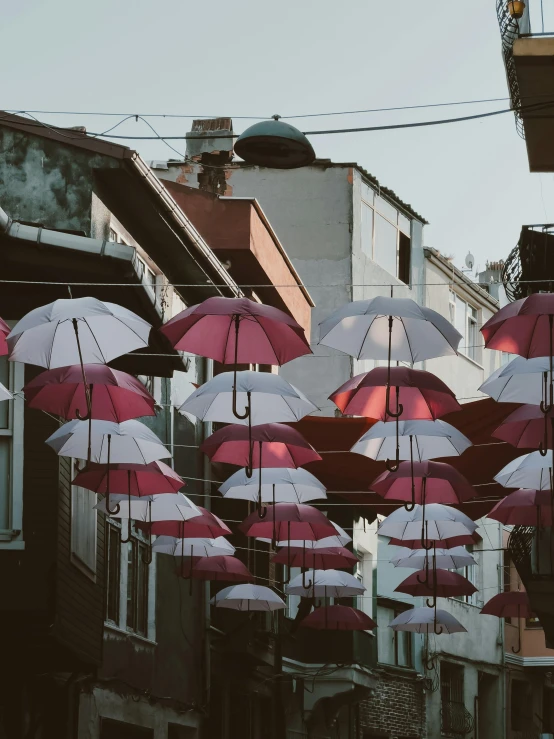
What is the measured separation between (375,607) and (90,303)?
2680cm

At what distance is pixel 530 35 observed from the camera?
17.8 m

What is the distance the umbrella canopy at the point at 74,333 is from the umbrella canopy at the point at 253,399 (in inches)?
78.6

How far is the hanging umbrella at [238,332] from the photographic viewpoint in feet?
42.7

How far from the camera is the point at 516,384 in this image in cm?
1479

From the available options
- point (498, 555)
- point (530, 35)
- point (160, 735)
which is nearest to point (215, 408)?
point (530, 35)

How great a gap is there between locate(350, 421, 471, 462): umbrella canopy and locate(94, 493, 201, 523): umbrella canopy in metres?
2.17

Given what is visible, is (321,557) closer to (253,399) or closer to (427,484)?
(427,484)

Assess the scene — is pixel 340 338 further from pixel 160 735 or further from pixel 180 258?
pixel 160 735

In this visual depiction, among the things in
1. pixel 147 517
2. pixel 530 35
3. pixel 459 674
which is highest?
pixel 530 35

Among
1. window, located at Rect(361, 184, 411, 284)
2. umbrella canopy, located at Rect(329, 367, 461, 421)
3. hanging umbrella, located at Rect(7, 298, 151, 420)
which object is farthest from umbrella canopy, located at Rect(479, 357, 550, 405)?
window, located at Rect(361, 184, 411, 284)

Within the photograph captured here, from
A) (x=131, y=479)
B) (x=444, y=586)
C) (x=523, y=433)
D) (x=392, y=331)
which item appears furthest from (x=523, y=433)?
(x=444, y=586)

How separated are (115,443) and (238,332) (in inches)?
96.9

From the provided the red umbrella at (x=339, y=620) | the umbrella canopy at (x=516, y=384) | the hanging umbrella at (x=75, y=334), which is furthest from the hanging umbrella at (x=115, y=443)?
the red umbrella at (x=339, y=620)

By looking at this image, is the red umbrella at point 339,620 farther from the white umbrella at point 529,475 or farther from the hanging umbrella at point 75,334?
A: the hanging umbrella at point 75,334
